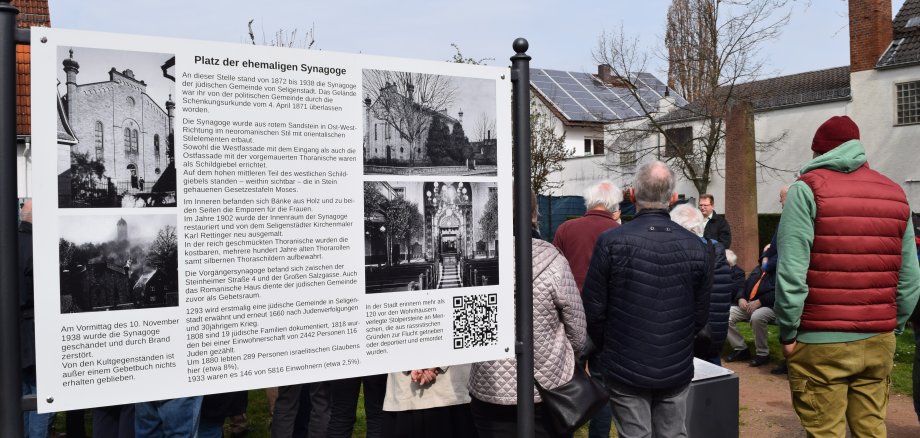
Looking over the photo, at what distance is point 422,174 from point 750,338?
7.91 m

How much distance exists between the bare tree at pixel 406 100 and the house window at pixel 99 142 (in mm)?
753

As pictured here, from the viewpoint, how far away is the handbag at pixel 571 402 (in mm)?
3344

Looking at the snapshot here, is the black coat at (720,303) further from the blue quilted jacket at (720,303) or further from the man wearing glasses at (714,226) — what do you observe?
the man wearing glasses at (714,226)

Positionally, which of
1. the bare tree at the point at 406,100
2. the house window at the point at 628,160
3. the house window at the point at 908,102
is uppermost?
the house window at the point at 908,102

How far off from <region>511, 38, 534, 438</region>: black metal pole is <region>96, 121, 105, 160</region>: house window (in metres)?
1.25

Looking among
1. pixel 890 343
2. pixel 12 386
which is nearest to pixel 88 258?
pixel 12 386

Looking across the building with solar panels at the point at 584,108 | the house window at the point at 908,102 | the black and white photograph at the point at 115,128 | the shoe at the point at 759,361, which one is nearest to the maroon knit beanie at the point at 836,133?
the black and white photograph at the point at 115,128

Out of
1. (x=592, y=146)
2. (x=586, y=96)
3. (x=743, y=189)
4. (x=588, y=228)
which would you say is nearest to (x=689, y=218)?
(x=588, y=228)

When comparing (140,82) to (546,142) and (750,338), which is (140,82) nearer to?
(750,338)

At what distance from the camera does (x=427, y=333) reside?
238cm

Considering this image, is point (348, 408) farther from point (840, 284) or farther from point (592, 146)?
point (592, 146)

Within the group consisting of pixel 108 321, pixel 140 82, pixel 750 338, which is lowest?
pixel 750 338

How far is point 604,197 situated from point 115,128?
3868mm

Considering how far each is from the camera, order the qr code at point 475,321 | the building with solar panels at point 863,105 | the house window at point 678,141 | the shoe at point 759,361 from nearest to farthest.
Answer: the qr code at point 475,321, the shoe at point 759,361, the building with solar panels at point 863,105, the house window at point 678,141
